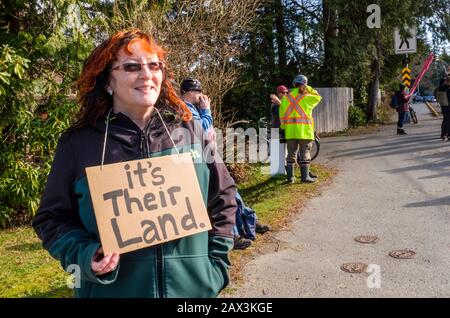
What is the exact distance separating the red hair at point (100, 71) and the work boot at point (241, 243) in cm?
347

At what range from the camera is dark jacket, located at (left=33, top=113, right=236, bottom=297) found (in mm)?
2012

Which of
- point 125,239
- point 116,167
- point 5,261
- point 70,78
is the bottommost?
point 5,261

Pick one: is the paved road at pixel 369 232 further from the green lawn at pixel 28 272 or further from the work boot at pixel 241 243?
the green lawn at pixel 28 272

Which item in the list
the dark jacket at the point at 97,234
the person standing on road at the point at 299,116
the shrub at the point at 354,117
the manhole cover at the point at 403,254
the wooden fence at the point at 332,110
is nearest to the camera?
the dark jacket at the point at 97,234

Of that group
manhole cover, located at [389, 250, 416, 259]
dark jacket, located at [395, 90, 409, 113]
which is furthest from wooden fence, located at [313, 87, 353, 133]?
manhole cover, located at [389, 250, 416, 259]

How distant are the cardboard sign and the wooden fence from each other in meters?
15.8

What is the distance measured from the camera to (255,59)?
1675cm

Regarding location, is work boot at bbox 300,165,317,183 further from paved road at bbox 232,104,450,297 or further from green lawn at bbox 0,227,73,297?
green lawn at bbox 0,227,73,297

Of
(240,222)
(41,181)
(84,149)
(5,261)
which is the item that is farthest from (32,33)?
(84,149)

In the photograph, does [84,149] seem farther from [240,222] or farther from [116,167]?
[240,222]

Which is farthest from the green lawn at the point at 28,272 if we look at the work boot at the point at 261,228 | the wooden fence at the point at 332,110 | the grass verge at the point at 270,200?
the wooden fence at the point at 332,110

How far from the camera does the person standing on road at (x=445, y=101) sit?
12094 mm

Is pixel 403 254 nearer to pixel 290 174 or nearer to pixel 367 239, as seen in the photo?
Result: pixel 367 239

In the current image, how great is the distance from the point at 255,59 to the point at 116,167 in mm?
15270
